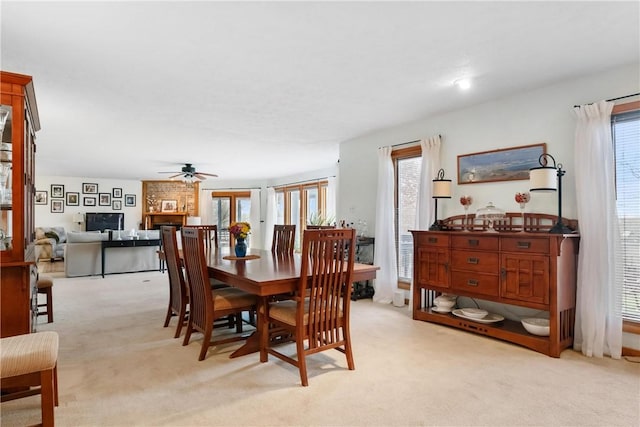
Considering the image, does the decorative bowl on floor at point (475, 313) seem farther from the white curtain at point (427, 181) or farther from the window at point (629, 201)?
the window at point (629, 201)

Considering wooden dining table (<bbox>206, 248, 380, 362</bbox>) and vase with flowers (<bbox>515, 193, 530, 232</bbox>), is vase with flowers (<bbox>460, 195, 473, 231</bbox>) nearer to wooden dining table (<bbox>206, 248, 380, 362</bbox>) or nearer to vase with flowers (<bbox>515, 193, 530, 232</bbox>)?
vase with flowers (<bbox>515, 193, 530, 232</bbox>)

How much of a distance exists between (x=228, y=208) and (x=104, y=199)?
3.54m

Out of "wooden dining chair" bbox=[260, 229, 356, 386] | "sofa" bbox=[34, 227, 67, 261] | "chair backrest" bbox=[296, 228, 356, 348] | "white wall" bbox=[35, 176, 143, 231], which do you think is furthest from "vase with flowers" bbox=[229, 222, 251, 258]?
"white wall" bbox=[35, 176, 143, 231]

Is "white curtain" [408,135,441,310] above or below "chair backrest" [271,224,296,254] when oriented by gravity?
above

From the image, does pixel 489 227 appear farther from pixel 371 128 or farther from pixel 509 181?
pixel 371 128

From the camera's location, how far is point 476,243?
3.47 metres

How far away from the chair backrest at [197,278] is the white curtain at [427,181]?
2.40 metres

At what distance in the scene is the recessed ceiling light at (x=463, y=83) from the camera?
3289 millimetres

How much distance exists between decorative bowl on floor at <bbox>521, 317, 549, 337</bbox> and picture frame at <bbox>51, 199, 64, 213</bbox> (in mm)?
11457

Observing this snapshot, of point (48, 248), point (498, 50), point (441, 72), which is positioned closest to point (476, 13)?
point (498, 50)

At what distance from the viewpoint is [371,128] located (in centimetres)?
502

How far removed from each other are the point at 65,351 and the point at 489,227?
403 centimetres

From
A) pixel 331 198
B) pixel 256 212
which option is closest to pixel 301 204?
pixel 331 198

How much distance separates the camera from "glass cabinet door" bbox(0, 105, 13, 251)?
2232mm
